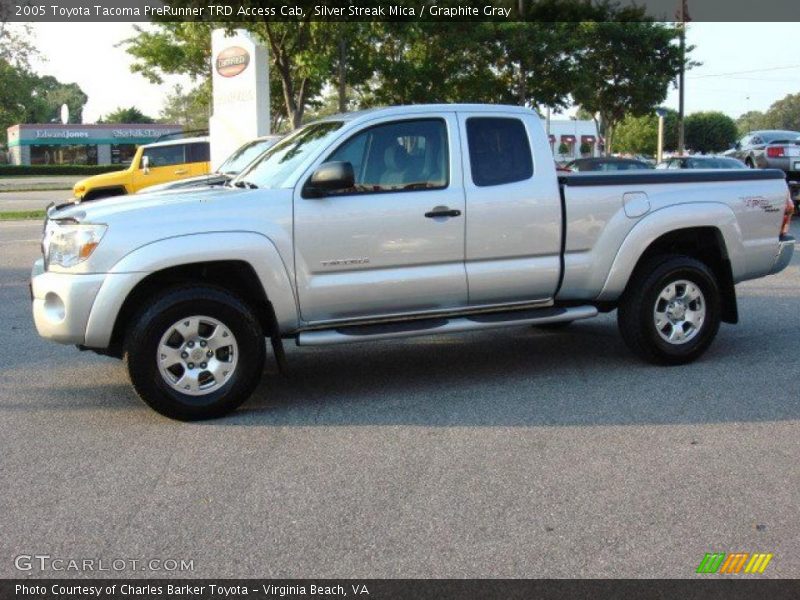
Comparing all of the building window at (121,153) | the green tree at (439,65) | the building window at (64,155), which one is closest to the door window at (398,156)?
the green tree at (439,65)

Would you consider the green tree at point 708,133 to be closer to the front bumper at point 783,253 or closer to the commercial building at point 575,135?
the commercial building at point 575,135

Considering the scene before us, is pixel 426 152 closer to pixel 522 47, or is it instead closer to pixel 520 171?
pixel 520 171

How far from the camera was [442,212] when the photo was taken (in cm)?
644

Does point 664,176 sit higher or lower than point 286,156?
lower

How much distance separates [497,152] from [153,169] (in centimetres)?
1835

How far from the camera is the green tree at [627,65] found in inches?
1316

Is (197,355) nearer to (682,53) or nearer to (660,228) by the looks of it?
(660,228)

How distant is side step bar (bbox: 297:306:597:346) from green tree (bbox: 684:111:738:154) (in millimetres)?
70654

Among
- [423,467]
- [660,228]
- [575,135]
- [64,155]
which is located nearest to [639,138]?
[575,135]

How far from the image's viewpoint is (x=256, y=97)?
2198 centimetres

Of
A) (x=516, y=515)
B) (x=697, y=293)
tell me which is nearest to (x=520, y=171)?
(x=697, y=293)

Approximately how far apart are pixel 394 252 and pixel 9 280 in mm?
7804

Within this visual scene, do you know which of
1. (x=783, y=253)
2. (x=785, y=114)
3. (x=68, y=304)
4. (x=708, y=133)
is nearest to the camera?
(x=68, y=304)

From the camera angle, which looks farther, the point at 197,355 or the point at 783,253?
the point at 783,253
